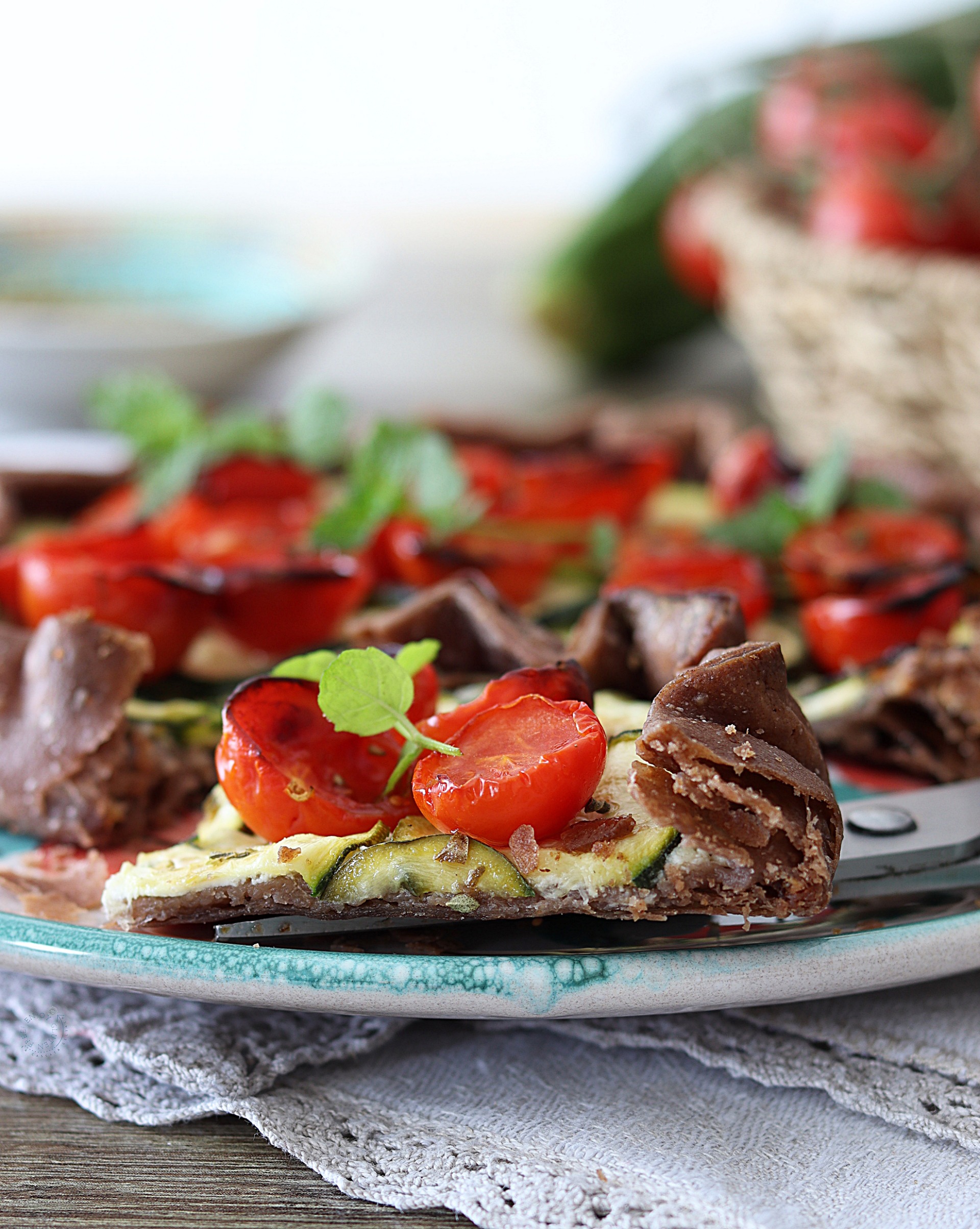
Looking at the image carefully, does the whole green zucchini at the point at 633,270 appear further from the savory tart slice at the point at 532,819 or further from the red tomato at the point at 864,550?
the savory tart slice at the point at 532,819

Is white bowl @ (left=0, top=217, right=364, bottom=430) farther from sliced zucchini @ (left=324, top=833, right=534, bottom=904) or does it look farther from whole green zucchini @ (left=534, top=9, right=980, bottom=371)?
sliced zucchini @ (left=324, top=833, right=534, bottom=904)

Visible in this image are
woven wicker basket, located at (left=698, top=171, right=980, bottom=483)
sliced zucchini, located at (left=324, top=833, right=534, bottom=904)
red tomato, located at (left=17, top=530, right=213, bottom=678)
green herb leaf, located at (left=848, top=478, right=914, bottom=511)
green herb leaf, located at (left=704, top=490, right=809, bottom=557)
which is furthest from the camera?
woven wicker basket, located at (left=698, top=171, right=980, bottom=483)

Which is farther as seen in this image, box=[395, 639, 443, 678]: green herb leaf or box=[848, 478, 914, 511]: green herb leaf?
box=[848, 478, 914, 511]: green herb leaf

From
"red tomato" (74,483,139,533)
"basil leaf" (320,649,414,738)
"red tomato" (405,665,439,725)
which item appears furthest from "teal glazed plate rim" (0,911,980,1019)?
"red tomato" (74,483,139,533)

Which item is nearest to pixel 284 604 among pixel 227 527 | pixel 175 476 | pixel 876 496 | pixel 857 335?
pixel 227 527

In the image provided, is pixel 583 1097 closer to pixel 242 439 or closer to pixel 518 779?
pixel 518 779

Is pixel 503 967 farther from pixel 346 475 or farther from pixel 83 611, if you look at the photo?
pixel 346 475

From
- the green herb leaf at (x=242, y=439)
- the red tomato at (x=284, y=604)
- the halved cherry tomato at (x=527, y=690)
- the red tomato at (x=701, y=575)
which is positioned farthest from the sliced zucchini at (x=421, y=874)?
the green herb leaf at (x=242, y=439)
